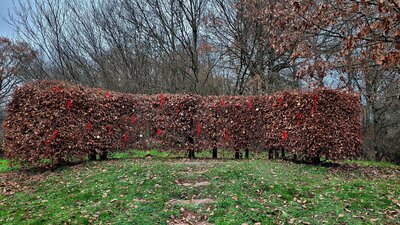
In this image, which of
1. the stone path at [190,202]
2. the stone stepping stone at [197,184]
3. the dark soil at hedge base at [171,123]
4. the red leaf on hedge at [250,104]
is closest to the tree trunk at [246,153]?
the dark soil at hedge base at [171,123]

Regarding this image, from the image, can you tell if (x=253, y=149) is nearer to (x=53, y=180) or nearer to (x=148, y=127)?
(x=148, y=127)

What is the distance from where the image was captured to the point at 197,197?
4.52 metres

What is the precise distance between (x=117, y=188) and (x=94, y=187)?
431 mm

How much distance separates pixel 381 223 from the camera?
3586 mm

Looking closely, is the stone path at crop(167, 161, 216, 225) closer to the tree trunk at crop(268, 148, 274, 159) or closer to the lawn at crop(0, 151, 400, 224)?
the lawn at crop(0, 151, 400, 224)

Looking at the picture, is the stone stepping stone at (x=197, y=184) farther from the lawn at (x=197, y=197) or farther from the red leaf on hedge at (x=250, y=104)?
the red leaf on hedge at (x=250, y=104)

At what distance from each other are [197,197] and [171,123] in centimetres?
406

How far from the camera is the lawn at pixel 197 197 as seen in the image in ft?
12.4

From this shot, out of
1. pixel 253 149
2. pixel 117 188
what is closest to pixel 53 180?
pixel 117 188

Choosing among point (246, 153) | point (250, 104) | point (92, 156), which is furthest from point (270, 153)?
point (92, 156)

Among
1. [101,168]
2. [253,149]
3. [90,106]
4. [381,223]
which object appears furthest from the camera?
[253,149]

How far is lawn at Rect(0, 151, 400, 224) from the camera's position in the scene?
3789mm

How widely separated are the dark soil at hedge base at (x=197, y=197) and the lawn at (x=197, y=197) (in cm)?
1

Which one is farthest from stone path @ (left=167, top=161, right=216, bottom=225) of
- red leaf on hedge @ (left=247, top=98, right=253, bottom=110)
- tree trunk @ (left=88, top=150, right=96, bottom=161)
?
tree trunk @ (left=88, top=150, right=96, bottom=161)
